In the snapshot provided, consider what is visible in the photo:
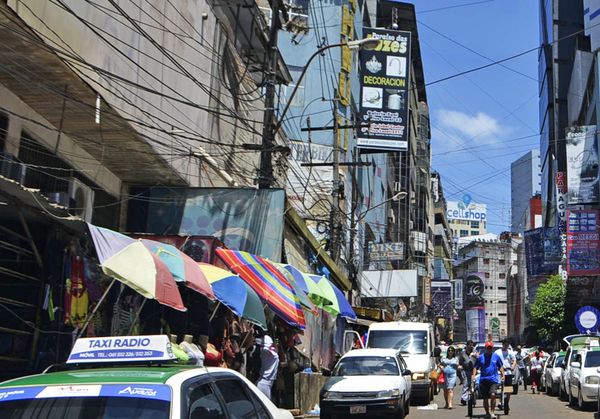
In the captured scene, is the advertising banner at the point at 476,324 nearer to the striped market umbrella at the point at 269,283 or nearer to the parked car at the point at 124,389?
the striped market umbrella at the point at 269,283

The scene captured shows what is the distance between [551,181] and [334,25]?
1968 inches

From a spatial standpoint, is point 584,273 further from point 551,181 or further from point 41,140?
point 41,140

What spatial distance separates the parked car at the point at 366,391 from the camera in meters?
14.9

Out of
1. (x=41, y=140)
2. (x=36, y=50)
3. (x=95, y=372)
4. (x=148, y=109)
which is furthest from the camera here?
(x=148, y=109)

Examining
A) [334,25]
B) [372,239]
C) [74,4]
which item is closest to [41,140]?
[74,4]

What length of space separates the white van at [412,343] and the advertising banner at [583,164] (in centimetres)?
3640

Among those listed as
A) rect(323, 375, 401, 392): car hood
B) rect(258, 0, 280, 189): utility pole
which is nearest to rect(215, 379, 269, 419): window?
rect(323, 375, 401, 392): car hood

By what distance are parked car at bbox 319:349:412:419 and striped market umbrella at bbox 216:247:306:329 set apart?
6.18 feet

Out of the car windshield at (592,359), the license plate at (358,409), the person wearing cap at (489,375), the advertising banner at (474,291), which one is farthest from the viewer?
the advertising banner at (474,291)

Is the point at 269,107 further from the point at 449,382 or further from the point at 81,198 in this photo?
the point at 449,382

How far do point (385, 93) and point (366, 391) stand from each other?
34524 mm

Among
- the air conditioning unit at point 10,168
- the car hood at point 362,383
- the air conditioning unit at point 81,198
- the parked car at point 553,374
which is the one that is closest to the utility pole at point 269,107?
the air conditioning unit at point 81,198

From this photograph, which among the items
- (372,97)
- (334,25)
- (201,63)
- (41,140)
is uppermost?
(334,25)

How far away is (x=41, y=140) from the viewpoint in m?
13.5
